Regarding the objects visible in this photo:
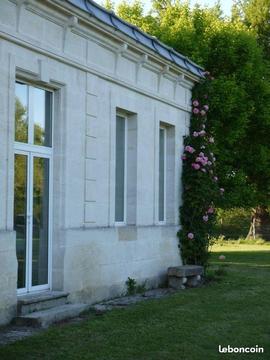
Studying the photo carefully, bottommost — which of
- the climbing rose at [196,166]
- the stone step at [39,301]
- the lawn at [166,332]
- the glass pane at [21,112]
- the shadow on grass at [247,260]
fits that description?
the shadow on grass at [247,260]

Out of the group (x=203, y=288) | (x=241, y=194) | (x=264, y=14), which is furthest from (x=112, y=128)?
(x=264, y=14)

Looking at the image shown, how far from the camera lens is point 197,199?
14062 mm

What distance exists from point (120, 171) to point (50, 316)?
4241mm

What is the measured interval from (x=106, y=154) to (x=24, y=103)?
222 cm

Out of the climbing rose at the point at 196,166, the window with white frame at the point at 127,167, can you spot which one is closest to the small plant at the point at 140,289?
the window with white frame at the point at 127,167

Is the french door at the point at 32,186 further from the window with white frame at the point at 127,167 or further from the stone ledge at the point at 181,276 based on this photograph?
the stone ledge at the point at 181,276

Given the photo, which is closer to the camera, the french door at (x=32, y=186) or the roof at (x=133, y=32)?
the french door at (x=32, y=186)

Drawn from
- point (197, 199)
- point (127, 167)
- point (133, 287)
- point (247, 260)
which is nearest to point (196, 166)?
point (197, 199)

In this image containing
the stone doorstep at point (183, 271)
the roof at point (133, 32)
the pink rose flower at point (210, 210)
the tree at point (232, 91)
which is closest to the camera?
the roof at point (133, 32)

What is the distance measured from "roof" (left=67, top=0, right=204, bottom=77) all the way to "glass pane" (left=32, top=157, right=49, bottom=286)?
2.52 metres

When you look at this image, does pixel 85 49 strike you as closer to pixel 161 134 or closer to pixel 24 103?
pixel 24 103

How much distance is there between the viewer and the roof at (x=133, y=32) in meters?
10.1

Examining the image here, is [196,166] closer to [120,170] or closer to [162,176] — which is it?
[162,176]

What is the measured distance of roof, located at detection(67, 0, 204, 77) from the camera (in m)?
10.1
